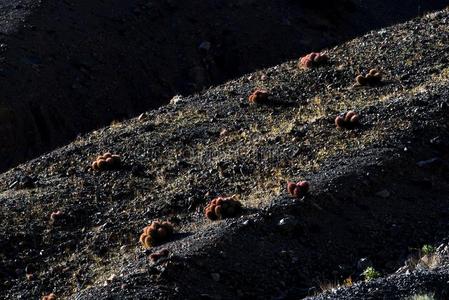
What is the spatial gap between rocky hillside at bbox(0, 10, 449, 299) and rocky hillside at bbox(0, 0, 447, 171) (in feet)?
25.7

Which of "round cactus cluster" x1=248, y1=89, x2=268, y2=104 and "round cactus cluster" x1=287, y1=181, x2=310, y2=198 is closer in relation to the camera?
"round cactus cluster" x1=287, y1=181, x2=310, y2=198

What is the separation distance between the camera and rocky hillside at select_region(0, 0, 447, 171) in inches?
1172

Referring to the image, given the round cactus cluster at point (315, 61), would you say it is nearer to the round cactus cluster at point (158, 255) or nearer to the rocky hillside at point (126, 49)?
the rocky hillside at point (126, 49)

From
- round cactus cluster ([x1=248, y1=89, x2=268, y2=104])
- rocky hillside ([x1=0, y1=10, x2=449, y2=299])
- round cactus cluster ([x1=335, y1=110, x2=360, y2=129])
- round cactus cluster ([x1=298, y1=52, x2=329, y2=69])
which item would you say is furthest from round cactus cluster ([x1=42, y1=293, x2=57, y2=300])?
round cactus cluster ([x1=298, y1=52, x2=329, y2=69])

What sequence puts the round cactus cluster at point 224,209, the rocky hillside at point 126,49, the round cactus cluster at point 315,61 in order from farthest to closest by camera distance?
1. the rocky hillside at point 126,49
2. the round cactus cluster at point 315,61
3. the round cactus cluster at point 224,209

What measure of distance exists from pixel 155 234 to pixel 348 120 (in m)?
5.24

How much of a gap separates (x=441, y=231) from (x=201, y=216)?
4.21m

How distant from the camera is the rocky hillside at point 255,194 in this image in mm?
14820

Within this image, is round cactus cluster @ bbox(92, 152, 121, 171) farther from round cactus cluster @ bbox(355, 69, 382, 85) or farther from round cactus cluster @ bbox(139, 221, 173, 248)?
round cactus cluster @ bbox(355, 69, 382, 85)

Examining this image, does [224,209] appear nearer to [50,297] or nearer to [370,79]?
[50,297]

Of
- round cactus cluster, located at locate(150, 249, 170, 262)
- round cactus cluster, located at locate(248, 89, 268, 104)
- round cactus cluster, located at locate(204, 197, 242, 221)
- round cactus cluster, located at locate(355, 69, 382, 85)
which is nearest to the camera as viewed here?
round cactus cluster, located at locate(150, 249, 170, 262)

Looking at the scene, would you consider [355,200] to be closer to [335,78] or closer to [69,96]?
[335,78]

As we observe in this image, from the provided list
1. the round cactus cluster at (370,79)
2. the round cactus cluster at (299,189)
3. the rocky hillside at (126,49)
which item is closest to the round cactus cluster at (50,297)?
the round cactus cluster at (299,189)

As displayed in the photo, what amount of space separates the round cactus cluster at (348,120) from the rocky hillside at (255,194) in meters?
0.13
